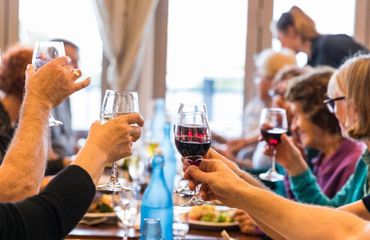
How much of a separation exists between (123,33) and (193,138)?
12.4ft

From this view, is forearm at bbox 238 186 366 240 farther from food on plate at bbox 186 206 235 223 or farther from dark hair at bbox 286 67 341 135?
dark hair at bbox 286 67 341 135

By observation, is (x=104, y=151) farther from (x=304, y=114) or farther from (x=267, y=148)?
(x=304, y=114)

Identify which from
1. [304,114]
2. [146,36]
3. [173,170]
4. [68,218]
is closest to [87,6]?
[146,36]

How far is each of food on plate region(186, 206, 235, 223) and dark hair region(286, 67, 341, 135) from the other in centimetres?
68

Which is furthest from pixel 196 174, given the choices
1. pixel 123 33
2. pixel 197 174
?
pixel 123 33

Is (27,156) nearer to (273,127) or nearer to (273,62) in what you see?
(273,127)

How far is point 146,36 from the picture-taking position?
5328mm

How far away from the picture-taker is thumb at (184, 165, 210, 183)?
1.49 m

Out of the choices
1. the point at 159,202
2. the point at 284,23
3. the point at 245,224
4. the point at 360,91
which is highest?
the point at 284,23

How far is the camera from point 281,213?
1.49 m

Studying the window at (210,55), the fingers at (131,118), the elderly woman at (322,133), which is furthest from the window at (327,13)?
the fingers at (131,118)

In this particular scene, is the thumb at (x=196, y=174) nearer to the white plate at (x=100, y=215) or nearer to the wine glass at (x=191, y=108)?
the wine glass at (x=191, y=108)

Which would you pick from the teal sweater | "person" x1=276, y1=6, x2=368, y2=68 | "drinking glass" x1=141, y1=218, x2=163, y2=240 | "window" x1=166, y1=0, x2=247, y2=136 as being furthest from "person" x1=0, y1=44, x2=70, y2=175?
"window" x1=166, y1=0, x2=247, y2=136

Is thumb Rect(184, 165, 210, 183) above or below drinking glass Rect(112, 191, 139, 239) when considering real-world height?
above
